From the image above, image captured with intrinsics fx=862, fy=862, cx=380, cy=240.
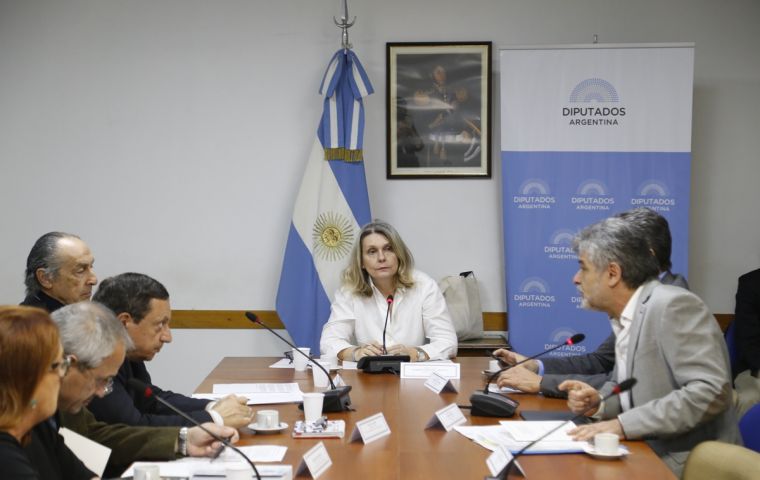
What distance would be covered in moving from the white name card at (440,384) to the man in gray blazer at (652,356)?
550mm

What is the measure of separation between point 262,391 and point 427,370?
0.77 metres

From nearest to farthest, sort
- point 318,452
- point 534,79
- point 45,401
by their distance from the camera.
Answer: point 45,401 → point 318,452 → point 534,79

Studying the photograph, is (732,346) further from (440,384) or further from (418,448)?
(418,448)

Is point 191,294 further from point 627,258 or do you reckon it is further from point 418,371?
point 627,258

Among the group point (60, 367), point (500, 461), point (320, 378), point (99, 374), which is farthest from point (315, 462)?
point (320, 378)

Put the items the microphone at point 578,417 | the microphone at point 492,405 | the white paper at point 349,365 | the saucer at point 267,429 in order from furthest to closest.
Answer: the white paper at point 349,365
the microphone at point 492,405
the saucer at point 267,429
the microphone at point 578,417

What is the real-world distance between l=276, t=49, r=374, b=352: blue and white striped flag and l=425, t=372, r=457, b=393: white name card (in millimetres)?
2012

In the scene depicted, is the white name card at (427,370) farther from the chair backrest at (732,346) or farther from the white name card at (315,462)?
the chair backrest at (732,346)

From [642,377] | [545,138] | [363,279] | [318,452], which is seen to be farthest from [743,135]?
[318,452]

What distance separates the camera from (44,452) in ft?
6.93

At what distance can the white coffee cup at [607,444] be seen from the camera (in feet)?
8.12

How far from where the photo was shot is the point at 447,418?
112 inches

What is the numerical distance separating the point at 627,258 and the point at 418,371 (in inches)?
45.7

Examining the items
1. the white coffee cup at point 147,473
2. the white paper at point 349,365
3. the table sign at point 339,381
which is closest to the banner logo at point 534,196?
the white paper at point 349,365
